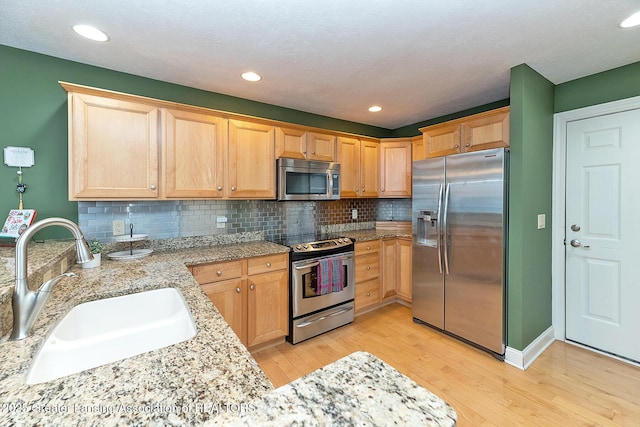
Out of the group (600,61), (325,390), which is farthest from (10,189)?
(600,61)

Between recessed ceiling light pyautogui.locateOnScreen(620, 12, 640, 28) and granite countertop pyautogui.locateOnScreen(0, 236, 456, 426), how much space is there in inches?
97.2

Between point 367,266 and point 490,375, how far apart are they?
4.96 ft

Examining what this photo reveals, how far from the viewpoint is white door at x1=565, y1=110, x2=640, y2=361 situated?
2334 millimetres

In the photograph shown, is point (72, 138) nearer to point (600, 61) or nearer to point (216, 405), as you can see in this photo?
point (216, 405)

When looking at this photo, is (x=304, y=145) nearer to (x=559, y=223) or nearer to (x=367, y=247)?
(x=367, y=247)

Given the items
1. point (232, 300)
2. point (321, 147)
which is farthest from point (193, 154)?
point (321, 147)

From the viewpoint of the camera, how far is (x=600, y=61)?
2.21m

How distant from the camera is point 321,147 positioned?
10.6 feet

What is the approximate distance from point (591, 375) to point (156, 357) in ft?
9.90

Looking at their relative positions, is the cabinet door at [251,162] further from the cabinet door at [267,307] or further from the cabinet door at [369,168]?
the cabinet door at [369,168]

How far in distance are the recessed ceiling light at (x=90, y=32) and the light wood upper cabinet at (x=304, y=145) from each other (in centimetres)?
145

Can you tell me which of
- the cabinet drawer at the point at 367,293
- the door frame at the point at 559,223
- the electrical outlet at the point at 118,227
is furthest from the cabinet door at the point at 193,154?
the door frame at the point at 559,223

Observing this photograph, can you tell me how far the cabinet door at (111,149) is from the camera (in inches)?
76.8

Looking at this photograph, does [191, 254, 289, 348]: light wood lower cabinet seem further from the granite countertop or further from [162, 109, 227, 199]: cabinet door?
the granite countertop
